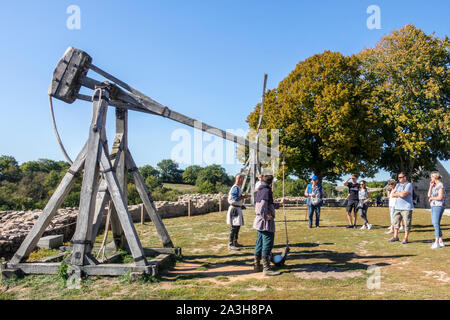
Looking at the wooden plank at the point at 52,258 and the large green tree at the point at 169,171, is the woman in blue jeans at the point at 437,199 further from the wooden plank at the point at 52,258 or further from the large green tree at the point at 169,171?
the large green tree at the point at 169,171

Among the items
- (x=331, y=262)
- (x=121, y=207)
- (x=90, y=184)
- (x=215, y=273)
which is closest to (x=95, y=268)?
(x=121, y=207)

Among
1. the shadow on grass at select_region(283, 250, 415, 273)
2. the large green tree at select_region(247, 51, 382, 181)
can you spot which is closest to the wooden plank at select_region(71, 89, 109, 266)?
the shadow on grass at select_region(283, 250, 415, 273)

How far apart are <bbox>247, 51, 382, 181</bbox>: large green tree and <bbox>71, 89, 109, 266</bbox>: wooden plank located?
17.9 metres

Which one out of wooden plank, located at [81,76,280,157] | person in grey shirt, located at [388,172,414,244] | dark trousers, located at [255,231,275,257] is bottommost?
dark trousers, located at [255,231,275,257]

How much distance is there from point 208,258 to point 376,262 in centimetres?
356

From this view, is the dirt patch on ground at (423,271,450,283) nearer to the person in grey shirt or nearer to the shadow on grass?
the shadow on grass

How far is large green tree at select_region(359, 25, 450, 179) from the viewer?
2058 centimetres

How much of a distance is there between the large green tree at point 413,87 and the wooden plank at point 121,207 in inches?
825

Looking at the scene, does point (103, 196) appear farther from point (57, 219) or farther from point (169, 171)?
point (169, 171)

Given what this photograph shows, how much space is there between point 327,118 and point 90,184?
19.0m

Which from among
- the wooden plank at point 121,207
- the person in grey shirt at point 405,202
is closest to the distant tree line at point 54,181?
the wooden plank at point 121,207

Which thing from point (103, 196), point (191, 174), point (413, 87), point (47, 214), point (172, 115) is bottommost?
point (47, 214)

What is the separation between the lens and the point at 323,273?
18.1 ft

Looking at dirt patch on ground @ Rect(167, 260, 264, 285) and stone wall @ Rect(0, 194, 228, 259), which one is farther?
stone wall @ Rect(0, 194, 228, 259)
